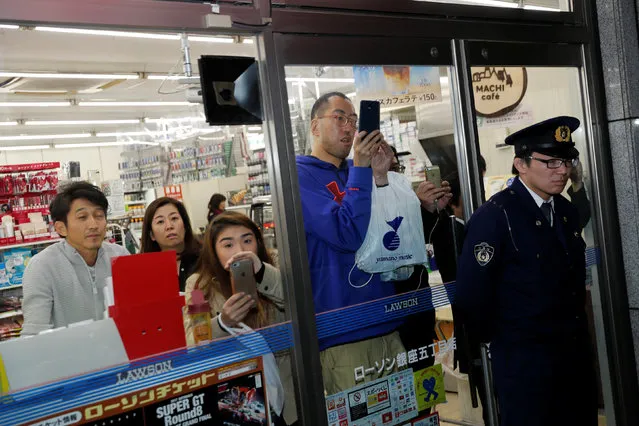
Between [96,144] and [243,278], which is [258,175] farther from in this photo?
[96,144]

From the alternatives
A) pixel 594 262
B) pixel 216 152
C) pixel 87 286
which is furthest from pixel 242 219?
pixel 594 262

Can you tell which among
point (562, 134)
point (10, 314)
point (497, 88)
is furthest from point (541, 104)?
point (10, 314)

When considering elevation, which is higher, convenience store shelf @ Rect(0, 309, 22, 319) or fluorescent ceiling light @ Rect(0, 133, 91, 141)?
fluorescent ceiling light @ Rect(0, 133, 91, 141)

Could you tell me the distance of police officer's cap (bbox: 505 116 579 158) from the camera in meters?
2.82

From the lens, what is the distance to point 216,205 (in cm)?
238

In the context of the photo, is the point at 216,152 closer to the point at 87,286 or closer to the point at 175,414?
the point at 87,286

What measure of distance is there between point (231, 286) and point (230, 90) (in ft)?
2.35

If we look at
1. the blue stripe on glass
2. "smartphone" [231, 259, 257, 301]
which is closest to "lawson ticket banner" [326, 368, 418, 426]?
the blue stripe on glass

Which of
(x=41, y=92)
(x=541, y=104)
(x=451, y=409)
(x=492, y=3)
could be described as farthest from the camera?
(x=541, y=104)

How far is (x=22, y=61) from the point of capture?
198cm

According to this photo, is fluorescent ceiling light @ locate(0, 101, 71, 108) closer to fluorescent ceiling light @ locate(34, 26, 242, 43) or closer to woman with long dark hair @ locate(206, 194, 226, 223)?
fluorescent ceiling light @ locate(34, 26, 242, 43)

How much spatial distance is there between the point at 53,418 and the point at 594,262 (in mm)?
2898

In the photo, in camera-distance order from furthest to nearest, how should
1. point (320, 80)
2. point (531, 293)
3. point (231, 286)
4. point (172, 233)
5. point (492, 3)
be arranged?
point (492, 3) → point (531, 293) → point (320, 80) → point (231, 286) → point (172, 233)

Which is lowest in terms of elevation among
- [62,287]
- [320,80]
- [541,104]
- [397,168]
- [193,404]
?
[193,404]
